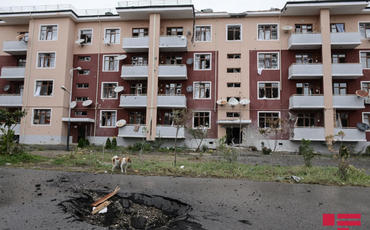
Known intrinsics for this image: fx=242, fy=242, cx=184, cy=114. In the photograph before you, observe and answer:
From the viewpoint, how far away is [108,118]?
963 inches

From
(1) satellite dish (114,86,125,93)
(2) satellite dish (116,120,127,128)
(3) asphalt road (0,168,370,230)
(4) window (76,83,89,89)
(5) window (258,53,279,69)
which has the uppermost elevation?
(5) window (258,53,279,69)

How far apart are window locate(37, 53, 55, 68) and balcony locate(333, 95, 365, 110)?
27.0m

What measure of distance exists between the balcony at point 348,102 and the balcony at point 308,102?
115 centimetres

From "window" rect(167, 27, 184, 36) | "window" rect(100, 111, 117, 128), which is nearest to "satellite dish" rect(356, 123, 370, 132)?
"window" rect(167, 27, 184, 36)

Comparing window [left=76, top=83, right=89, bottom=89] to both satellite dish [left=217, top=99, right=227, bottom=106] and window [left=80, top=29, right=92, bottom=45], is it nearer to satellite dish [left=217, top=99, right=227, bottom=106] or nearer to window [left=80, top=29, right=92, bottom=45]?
window [left=80, top=29, right=92, bottom=45]

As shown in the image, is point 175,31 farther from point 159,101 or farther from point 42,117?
point 42,117

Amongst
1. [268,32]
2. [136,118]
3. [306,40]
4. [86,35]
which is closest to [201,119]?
[136,118]

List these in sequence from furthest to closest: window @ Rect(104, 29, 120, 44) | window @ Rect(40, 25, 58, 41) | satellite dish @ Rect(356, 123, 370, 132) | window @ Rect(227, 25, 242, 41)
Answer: window @ Rect(104, 29, 120, 44) < window @ Rect(40, 25, 58, 41) < window @ Rect(227, 25, 242, 41) < satellite dish @ Rect(356, 123, 370, 132)

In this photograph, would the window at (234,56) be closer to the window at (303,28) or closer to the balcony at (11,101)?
the window at (303,28)

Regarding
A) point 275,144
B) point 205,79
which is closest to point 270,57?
point 205,79

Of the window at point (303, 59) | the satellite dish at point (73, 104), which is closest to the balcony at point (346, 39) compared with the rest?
the window at point (303, 59)

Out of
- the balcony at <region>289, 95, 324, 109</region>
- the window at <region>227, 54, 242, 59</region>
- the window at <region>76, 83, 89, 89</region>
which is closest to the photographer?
the balcony at <region>289, 95, 324, 109</region>

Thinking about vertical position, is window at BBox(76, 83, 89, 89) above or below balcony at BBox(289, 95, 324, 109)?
above

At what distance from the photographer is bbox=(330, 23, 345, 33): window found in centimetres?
2262
